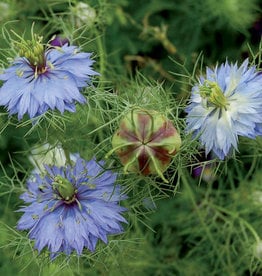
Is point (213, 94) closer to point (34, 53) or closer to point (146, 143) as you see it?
point (146, 143)

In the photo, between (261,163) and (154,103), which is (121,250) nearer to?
(154,103)

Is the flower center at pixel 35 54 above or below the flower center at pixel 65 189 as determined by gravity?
above

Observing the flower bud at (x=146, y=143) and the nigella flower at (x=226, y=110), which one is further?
the nigella flower at (x=226, y=110)

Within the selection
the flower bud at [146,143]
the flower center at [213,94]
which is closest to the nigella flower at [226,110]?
the flower center at [213,94]

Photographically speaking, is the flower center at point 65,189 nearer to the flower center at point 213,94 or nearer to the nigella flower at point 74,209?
the nigella flower at point 74,209

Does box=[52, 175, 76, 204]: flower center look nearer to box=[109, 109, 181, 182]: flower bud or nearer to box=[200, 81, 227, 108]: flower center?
box=[109, 109, 181, 182]: flower bud

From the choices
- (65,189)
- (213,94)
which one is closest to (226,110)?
(213,94)
